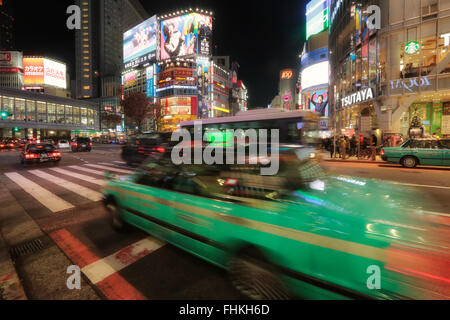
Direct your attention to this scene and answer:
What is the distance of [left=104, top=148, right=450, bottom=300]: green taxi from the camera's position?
165cm

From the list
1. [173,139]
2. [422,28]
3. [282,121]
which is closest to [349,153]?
[282,121]

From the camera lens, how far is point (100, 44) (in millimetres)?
130625

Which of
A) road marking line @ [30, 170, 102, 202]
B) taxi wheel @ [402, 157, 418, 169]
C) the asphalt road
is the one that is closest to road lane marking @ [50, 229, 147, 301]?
the asphalt road

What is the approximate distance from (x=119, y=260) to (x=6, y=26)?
185251 millimetres

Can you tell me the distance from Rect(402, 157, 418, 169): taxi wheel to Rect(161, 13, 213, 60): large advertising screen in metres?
61.3

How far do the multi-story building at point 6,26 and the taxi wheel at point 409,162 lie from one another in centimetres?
17559

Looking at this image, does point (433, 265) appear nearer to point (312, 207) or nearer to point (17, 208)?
point (312, 207)

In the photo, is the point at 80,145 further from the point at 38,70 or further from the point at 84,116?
the point at 84,116

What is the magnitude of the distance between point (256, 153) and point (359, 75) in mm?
26917

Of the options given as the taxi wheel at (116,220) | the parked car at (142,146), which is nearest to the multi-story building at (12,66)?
the parked car at (142,146)

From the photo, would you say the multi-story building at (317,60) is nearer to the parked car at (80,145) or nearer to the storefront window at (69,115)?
the parked car at (80,145)

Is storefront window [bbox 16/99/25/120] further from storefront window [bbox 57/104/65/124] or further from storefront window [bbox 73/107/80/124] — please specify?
storefront window [bbox 73/107/80/124]

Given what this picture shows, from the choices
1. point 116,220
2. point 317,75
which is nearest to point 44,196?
point 116,220

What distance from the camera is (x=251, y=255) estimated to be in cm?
214
